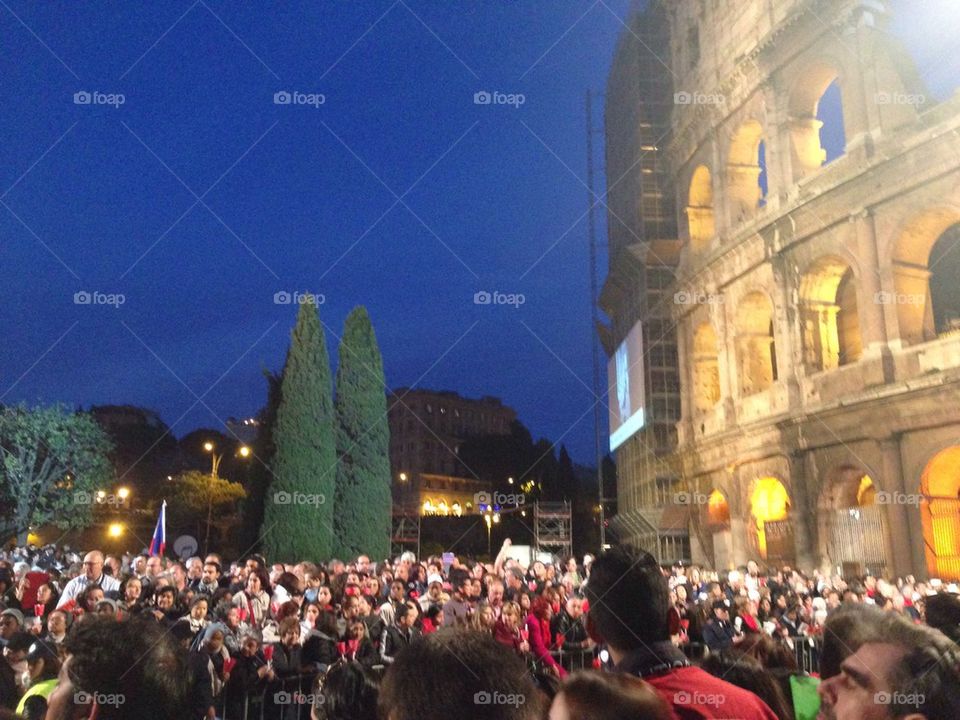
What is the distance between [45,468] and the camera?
39.1 meters

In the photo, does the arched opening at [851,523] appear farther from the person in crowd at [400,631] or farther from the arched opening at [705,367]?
the person in crowd at [400,631]

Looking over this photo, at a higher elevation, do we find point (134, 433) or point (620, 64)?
point (620, 64)

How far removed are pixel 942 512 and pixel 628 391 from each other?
603 inches

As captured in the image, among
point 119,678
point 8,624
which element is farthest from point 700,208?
point 119,678

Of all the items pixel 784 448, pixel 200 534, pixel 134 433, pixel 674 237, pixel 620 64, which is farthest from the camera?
pixel 134 433

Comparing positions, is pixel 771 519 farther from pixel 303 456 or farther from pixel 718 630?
pixel 303 456

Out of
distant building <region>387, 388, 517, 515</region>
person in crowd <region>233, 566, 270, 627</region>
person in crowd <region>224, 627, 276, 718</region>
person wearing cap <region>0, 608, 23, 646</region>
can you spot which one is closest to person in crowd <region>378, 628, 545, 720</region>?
person in crowd <region>224, 627, 276, 718</region>

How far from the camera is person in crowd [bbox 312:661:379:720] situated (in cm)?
410

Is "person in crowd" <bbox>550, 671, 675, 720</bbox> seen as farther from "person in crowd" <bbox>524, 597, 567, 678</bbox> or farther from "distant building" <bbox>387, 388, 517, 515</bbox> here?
"distant building" <bbox>387, 388, 517, 515</bbox>

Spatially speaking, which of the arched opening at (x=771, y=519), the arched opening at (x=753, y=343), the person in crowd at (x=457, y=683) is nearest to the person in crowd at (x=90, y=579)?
the person in crowd at (x=457, y=683)

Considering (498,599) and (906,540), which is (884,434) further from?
(498,599)

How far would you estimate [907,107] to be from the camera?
21203 millimetres

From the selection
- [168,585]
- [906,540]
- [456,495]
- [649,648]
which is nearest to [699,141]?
[906,540]

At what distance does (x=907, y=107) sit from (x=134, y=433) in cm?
6467
